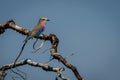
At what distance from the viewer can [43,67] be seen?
10.9 m

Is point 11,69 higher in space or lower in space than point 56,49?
lower

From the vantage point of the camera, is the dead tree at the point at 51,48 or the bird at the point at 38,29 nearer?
the dead tree at the point at 51,48

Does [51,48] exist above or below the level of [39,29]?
below

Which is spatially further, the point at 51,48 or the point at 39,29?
the point at 39,29

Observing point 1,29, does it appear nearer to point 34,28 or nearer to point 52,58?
point 34,28

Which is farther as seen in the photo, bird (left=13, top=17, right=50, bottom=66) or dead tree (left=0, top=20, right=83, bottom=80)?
bird (left=13, top=17, right=50, bottom=66)

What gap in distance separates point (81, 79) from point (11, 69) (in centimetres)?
226

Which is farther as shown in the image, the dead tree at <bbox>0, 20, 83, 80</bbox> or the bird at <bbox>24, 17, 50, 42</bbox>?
the bird at <bbox>24, 17, 50, 42</bbox>

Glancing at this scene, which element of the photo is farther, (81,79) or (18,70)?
(18,70)

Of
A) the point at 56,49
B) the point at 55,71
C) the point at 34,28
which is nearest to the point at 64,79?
the point at 55,71

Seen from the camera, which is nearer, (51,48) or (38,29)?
(51,48)

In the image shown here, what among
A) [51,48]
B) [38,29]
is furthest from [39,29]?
[51,48]

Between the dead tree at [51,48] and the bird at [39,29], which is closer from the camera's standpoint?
the dead tree at [51,48]

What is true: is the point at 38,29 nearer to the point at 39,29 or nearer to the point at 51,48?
the point at 39,29
